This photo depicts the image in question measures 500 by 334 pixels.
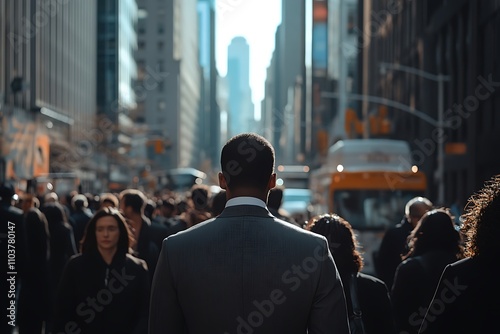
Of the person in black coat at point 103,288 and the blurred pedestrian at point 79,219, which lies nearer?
the person in black coat at point 103,288

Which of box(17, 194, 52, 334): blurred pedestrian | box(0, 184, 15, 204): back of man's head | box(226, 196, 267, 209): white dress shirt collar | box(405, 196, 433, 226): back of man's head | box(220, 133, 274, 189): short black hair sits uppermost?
box(220, 133, 274, 189): short black hair

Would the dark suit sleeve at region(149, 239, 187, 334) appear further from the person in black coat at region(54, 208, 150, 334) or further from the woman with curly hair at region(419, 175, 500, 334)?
the person in black coat at region(54, 208, 150, 334)

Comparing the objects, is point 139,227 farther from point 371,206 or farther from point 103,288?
point 371,206

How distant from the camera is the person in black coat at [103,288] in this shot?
268 inches

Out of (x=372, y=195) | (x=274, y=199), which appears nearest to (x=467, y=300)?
(x=274, y=199)

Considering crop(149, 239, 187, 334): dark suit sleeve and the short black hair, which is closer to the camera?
crop(149, 239, 187, 334): dark suit sleeve

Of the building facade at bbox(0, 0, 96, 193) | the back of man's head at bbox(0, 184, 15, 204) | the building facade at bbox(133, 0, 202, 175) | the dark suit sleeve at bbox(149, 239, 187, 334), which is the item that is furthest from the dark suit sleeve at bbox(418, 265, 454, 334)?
the building facade at bbox(133, 0, 202, 175)

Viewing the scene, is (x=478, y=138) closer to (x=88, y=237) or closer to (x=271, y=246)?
(x=88, y=237)

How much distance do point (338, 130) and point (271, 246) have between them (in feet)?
332

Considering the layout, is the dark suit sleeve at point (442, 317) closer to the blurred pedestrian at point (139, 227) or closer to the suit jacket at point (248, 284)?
the suit jacket at point (248, 284)

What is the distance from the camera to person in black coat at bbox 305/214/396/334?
5.86m

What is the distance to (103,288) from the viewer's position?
6.91 metres

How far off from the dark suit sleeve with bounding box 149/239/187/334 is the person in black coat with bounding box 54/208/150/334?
272 cm

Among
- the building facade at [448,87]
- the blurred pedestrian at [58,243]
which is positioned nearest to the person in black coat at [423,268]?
the blurred pedestrian at [58,243]
